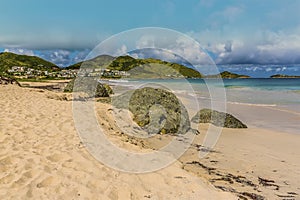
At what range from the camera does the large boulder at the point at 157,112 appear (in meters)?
10.1

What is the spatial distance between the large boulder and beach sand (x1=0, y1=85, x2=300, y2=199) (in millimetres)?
890

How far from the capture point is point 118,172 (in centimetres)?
539

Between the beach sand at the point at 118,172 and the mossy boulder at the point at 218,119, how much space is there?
306cm

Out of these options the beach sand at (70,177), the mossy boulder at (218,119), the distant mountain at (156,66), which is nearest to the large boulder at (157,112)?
the distant mountain at (156,66)

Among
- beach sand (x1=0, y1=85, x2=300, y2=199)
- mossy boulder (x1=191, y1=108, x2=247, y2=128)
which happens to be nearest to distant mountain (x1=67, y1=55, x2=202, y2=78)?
mossy boulder (x1=191, y1=108, x2=247, y2=128)

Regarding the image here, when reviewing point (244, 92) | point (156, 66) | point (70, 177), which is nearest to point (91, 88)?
point (156, 66)

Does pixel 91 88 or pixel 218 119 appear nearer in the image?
pixel 218 119

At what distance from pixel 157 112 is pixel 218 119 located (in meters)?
3.54

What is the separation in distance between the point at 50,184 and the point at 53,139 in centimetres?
259

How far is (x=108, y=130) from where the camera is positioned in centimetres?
877

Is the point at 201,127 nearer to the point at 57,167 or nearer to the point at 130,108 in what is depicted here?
the point at 130,108

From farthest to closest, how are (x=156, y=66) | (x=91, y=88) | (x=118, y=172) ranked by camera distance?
1. (x=156, y=66)
2. (x=91, y=88)
3. (x=118, y=172)

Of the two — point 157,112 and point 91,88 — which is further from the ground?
Answer: point 91,88

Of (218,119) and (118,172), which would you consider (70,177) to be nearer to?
(118,172)
